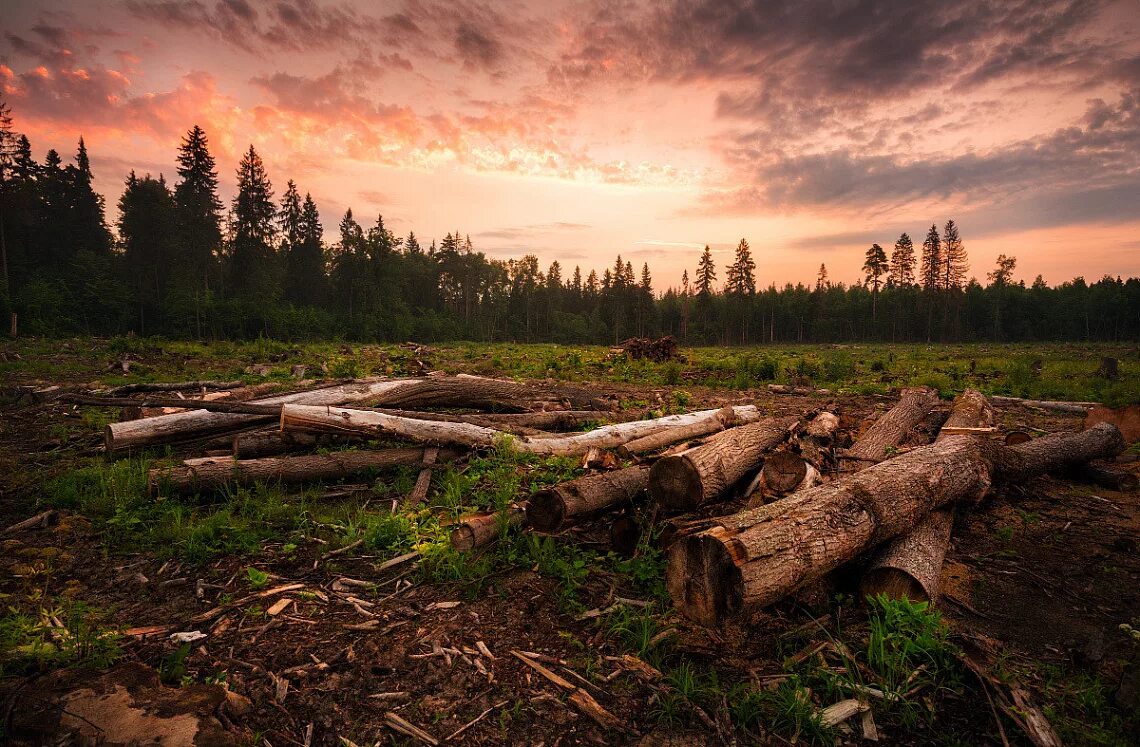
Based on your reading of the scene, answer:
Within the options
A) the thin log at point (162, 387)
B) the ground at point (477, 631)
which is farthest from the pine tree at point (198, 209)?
the ground at point (477, 631)

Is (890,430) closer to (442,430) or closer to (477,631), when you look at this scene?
(442,430)

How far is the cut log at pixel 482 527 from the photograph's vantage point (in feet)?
13.9

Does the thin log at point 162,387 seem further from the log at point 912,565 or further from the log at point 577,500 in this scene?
the log at point 912,565

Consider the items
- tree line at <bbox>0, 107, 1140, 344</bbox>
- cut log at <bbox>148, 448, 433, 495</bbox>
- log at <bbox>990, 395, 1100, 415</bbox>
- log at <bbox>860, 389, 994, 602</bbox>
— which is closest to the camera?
log at <bbox>860, 389, 994, 602</bbox>

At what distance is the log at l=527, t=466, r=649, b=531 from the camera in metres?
4.21

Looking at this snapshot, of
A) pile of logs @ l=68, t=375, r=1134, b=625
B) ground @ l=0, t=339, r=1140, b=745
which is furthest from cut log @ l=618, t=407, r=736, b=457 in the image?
ground @ l=0, t=339, r=1140, b=745

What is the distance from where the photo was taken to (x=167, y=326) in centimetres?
4131

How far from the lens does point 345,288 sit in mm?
56094

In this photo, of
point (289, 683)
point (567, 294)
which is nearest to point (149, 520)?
point (289, 683)

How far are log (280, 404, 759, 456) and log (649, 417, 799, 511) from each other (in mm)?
2253

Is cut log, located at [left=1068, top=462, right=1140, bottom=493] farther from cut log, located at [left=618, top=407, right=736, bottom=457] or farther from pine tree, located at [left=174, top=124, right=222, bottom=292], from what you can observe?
pine tree, located at [left=174, top=124, right=222, bottom=292]

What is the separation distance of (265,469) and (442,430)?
2.16 metres

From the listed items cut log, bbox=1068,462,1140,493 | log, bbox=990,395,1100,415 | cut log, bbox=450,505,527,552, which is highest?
A: cut log, bbox=450,505,527,552

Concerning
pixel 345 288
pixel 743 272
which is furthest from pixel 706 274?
pixel 345 288
